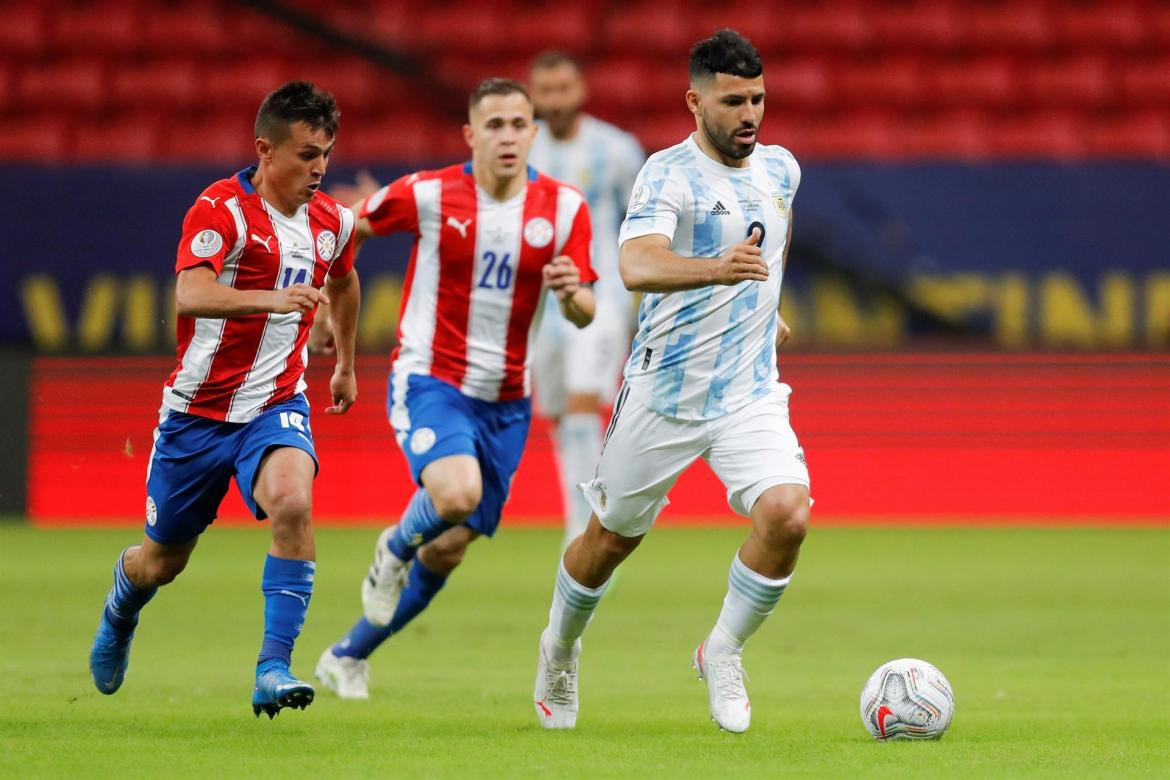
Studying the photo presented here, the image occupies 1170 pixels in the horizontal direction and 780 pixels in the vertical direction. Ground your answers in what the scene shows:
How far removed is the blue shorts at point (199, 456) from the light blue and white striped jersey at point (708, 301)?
3.56 feet

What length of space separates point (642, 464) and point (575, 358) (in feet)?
13.1

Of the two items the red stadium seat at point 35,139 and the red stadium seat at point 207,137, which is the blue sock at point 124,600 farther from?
the red stadium seat at point 35,139

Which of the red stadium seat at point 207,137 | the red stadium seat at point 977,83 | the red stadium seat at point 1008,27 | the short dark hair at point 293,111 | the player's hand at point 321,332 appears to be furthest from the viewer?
the red stadium seat at point 1008,27

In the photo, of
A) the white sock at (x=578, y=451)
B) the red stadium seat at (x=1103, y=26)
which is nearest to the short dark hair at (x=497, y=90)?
the white sock at (x=578, y=451)

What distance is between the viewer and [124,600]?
19.3 feet

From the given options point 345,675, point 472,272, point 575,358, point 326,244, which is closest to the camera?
point 326,244

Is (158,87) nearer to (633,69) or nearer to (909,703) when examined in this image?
(633,69)

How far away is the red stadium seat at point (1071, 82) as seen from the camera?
1541 cm

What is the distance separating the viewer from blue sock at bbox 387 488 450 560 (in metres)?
6.42

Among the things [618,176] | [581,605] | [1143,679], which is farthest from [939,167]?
[581,605]

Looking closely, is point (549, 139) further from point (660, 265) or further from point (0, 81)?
point (0, 81)

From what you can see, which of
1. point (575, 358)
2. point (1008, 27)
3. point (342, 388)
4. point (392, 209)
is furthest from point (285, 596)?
point (1008, 27)

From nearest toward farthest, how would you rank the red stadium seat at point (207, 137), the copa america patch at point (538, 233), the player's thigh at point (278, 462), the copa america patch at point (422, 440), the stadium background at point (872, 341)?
the player's thigh at point (278, 462) < the copa america patch at point (422, 440) < the copa america patch at point (538, 233) < the stadium background at point (872, 341) < the red stadium seat at point (207, 137)

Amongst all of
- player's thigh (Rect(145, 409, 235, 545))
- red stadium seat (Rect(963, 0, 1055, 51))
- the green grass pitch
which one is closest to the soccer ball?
the green grass pitch
